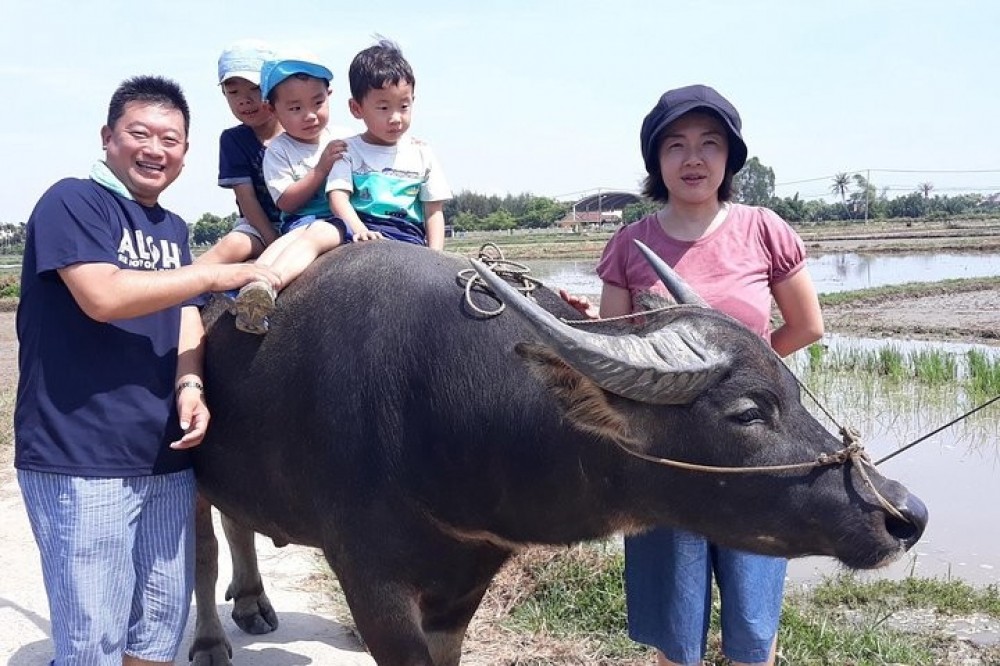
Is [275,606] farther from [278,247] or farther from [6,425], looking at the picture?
[6,425]

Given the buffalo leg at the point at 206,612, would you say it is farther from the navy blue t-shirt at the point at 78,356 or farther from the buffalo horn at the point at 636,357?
the buffalo horn at the point at 636,357

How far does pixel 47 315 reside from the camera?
102 inches

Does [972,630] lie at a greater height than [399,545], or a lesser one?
lesser

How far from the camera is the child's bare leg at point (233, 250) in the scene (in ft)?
11.3

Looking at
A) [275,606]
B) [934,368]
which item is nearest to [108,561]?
[275,606]

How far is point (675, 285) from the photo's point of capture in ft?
8.86

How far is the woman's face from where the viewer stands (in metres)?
2.94

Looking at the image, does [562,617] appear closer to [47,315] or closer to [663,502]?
[663,502]

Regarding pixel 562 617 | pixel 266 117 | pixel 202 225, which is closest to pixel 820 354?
pixel 562 617

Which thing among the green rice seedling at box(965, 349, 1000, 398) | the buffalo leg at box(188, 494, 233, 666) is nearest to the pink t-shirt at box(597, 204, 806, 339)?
the buffalo leg at box(188, 494, 233, 666)

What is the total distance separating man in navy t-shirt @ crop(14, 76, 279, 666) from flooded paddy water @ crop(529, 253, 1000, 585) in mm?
1998

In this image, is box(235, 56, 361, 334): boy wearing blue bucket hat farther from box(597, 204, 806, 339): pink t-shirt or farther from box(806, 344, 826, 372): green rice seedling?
box(806, 344, 826, 372): green rice seedling

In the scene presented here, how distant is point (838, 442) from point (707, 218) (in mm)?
935

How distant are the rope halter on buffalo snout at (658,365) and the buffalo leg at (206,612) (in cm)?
219
